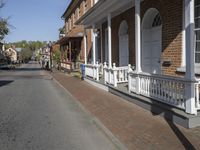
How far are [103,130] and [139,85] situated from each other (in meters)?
3.42

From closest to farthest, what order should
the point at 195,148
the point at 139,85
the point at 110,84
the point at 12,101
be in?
the point at 195,148 < the point at 139,85 < the point at 12,101 < the point at 110,84

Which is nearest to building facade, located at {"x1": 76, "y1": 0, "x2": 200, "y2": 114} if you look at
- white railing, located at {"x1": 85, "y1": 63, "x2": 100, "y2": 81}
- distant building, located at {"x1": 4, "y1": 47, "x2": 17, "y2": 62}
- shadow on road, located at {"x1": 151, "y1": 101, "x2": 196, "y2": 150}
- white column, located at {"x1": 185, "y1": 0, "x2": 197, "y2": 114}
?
white column, located at {"x1": 185, "y1": 0, "x2": 197, "y2": 114}

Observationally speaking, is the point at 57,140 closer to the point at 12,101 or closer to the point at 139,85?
the point at 139,85

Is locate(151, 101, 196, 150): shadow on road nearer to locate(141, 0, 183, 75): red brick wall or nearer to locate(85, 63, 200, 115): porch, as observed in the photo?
locate(85, 63, 200, 115): porch

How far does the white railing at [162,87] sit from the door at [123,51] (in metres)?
5.49

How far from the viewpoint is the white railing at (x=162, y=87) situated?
8.57 meters

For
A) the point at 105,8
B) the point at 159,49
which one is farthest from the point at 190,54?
the point at 105,8

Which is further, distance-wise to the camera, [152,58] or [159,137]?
[152,58]

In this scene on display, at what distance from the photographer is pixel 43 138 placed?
779cm

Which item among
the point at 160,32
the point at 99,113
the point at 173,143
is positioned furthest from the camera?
the point at 160,32

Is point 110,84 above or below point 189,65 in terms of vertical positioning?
below

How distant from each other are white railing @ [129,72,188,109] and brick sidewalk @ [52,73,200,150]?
0.51 metres

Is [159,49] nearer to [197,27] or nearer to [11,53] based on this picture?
[197,27]

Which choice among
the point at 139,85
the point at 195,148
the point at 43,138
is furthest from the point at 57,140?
the point at 139,85
